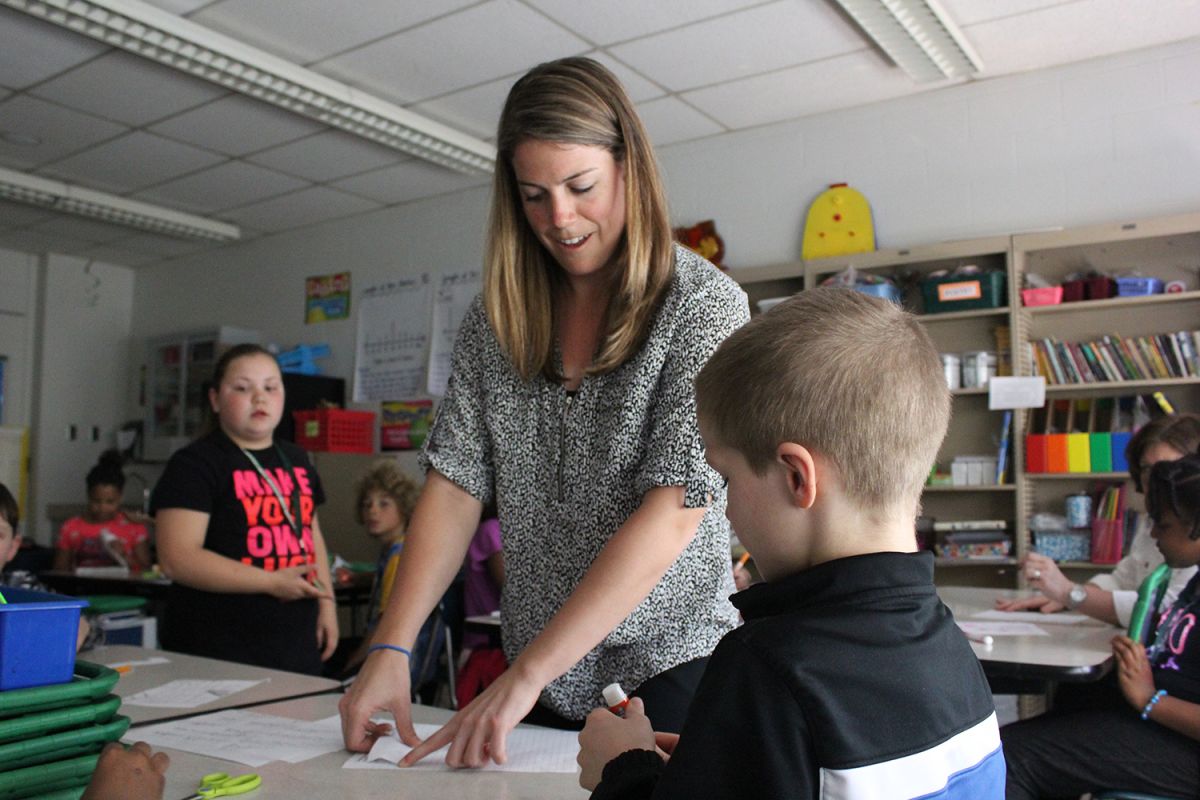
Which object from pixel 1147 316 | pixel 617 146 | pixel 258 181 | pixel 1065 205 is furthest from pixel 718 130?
pixel 617 146

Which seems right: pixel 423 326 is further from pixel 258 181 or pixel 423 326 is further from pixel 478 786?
pixel 478 786

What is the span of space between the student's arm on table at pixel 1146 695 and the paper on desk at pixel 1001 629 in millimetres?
340

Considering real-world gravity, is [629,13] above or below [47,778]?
above

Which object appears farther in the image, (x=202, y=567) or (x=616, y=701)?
(x=202, y=567)

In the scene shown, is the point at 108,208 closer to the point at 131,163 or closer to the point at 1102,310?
the point at 131,163

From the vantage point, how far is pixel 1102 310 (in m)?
4.32

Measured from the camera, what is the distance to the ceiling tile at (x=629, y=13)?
369 centimetres

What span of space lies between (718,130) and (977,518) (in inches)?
91.4

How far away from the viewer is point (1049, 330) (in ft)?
14.5

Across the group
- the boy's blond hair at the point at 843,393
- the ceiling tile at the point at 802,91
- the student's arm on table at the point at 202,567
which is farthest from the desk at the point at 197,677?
the ceiling tile at the point at 802,91

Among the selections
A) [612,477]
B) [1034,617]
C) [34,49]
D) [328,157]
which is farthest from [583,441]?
[328,157]

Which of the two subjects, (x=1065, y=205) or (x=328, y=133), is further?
(x=328, y=133)

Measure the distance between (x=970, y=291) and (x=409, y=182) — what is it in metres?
3.30

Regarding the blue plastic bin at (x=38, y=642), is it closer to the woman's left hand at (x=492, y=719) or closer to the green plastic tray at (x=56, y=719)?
the green plastic tray at (x=56, y=719)
